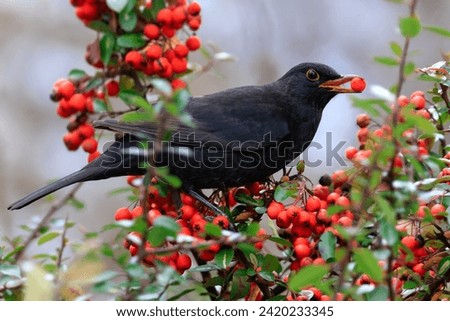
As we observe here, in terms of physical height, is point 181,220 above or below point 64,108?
below

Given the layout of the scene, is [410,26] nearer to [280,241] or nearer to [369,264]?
[369,264]

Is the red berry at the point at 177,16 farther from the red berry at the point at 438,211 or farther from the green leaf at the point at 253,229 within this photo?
the red berry at the point at 438,211

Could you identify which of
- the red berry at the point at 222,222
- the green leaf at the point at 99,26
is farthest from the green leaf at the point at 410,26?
the green leaf at the point at 99,26

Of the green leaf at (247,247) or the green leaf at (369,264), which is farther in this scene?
the green leaf at (247,247)

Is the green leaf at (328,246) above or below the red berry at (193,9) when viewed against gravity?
below

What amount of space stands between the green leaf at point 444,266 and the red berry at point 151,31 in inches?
53.8

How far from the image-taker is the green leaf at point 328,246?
225 cm

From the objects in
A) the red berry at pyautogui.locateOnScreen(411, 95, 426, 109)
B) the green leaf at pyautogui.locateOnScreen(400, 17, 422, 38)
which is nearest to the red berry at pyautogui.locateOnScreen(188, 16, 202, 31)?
the red berry at pyautogui.locateOnScreen(411, 95, 426, 109)

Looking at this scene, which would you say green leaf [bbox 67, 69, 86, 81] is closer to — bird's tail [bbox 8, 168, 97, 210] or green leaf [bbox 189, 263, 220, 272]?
bird's tail [bbox 8, 168, 97, 210]

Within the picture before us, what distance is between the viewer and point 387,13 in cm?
694

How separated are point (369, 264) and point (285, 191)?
117 cm

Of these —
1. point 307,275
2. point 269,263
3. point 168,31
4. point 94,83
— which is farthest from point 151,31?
point 307,275

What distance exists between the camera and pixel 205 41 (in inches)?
258

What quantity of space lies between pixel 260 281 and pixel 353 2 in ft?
16.4
